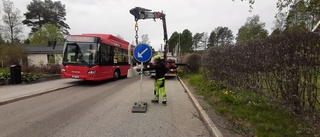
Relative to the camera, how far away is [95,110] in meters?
6.23

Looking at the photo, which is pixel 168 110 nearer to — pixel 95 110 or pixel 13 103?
pixel 95 110

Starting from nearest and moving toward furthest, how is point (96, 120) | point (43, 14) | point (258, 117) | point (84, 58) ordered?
point (258, 117) < point (96, 120) < point (84, 58) < point (43, 14)

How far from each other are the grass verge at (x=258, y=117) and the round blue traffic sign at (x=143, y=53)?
8.47 ft

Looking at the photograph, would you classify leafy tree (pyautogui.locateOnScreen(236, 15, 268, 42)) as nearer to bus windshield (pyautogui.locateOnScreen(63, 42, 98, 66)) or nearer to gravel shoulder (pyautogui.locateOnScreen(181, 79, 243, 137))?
bus windshield (pyautogui.locateOnScreen(63, 42, 98, 66))

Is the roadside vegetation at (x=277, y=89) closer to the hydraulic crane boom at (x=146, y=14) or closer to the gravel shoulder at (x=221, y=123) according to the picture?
the gravel shoulder at (x=221, y=123)

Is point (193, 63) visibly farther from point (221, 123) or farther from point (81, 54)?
point (221, 123)

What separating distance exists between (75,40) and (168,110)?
7.99 m

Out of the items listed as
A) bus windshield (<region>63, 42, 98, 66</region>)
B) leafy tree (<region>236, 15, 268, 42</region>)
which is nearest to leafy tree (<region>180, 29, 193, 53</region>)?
leafy tree (<region>236, 15, 268, 42</region>)

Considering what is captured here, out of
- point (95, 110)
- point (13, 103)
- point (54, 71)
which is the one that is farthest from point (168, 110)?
point (54, 71)

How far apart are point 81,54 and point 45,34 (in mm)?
45482

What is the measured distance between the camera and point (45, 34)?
50156 mm

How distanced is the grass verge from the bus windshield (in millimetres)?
7430

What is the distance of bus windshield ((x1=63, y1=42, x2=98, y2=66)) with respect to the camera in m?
11.5

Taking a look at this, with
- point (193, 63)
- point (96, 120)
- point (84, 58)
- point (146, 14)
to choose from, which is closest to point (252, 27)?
point (193, 63)
